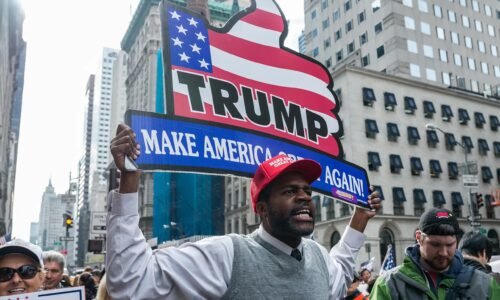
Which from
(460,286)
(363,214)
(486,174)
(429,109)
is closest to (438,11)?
(429,109)

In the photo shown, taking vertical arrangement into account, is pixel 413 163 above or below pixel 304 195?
above

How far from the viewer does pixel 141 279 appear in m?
2.24

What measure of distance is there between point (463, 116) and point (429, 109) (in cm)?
Answer: 419

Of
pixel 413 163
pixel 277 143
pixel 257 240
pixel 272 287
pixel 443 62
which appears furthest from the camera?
pixel 443 62

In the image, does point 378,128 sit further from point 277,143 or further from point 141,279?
point 141,279

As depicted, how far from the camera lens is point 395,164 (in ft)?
125

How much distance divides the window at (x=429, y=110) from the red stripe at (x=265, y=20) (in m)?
39.0

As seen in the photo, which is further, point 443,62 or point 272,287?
point 443,62

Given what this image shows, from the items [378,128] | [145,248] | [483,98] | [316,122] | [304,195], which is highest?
[483,98]

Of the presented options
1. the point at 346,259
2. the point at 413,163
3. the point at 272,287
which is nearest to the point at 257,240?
the point at 272,287

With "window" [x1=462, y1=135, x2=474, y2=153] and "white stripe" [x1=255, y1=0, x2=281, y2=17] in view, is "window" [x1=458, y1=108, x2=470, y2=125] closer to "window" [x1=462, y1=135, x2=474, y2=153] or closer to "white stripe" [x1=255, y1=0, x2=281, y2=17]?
"window" [x1=462, y1=135, x2=474, y2=153]

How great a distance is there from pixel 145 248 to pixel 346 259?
5.74 ft

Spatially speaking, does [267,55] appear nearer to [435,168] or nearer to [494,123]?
[435,168]

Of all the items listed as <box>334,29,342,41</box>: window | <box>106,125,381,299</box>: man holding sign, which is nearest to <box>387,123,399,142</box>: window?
<box>334,29,342,41</box>: window
